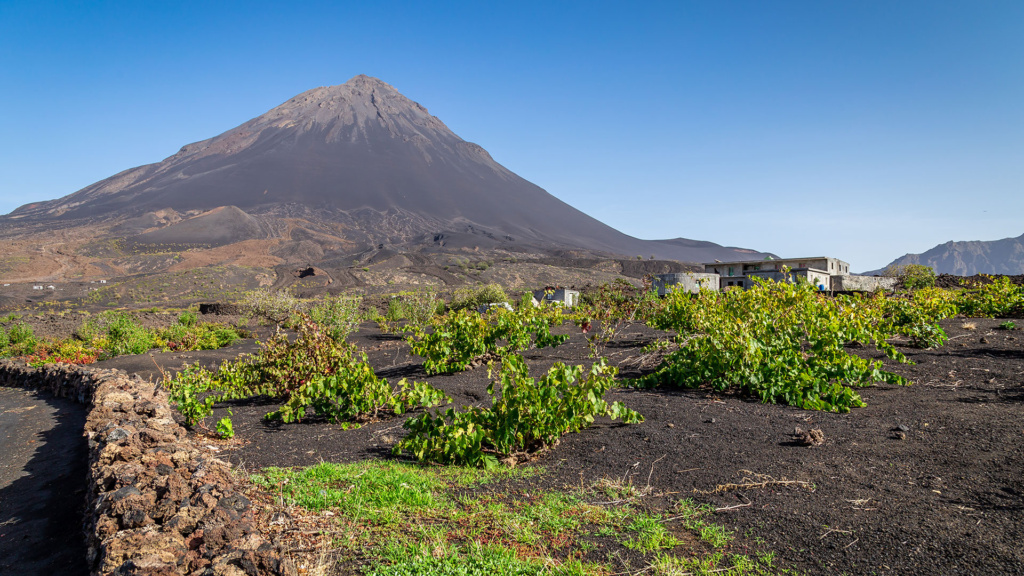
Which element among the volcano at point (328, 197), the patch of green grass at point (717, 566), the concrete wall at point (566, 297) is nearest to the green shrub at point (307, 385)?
the patch of green grass at point (717, 566)

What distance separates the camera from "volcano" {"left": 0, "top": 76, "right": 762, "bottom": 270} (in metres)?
96.1

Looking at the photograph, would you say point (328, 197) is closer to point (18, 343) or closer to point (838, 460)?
point (18, 343)

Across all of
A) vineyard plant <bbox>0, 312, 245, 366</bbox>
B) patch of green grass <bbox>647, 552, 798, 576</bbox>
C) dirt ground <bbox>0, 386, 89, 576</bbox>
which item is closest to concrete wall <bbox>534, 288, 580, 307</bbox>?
vineyard plant <bbox>0, 312, 245, 366</bbox>

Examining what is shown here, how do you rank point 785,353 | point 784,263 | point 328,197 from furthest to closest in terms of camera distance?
point 328,197 → point 784,263 → point 785,353

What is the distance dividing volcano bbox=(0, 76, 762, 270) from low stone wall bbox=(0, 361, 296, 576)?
82255mm


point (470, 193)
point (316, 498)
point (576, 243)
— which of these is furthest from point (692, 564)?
point (470, 193)

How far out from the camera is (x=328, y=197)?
130 metres

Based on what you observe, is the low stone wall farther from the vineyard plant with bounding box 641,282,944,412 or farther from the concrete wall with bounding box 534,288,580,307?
the concrete wall with bounding box 534,288,580,307

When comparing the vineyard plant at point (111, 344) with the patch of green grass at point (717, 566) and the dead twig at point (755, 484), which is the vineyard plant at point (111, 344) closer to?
the dead twig at point (755, 484)

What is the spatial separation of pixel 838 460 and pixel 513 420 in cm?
210

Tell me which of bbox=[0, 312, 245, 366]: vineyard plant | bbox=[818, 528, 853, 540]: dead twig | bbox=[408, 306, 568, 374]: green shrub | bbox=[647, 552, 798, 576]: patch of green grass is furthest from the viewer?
bbox=[0, 312, 245, 366]: vineyard plant

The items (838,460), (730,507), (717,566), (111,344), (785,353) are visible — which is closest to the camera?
(717,566)

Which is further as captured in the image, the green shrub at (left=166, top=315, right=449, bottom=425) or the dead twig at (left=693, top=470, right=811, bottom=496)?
the green shrub at (left=166, top=315, right=449, bottom=425)

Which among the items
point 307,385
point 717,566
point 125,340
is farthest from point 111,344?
point 717,566
